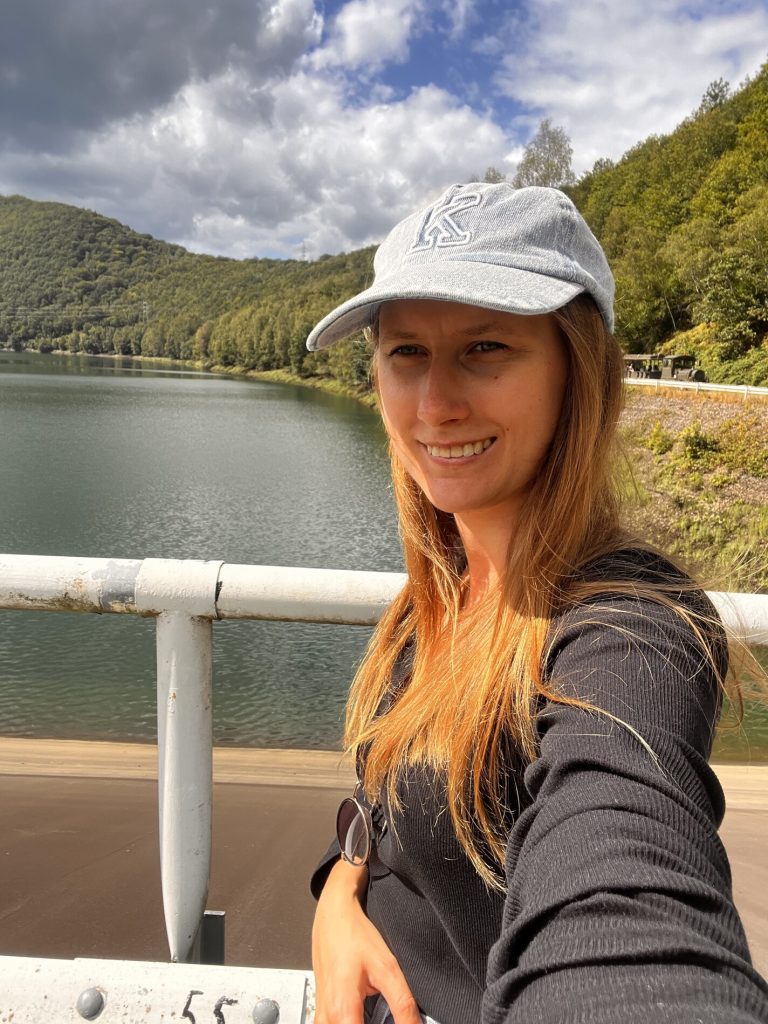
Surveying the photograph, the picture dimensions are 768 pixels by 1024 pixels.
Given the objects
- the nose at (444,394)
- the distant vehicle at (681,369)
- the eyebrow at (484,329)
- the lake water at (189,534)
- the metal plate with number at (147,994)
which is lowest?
the lake water at (189,534)

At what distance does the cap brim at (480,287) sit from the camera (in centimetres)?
76

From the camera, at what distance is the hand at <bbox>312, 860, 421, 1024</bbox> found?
0.89 meters

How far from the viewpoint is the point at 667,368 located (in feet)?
104

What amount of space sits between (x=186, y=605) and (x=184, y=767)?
30 centimetres

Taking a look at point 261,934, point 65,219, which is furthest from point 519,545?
point 65,219

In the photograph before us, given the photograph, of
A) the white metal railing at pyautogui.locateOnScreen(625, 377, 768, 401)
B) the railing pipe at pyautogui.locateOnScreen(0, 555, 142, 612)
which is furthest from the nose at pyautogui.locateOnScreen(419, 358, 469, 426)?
the white metal railing at pyautogui.locateOnScreen(625, 377, 768, 401)

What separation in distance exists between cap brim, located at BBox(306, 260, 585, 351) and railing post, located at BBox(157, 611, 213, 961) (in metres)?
0.63

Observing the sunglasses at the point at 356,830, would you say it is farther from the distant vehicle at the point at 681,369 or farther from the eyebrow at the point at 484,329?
the distant vehicle at the point at 681,369

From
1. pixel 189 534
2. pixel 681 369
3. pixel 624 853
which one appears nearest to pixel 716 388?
pixel 681 369

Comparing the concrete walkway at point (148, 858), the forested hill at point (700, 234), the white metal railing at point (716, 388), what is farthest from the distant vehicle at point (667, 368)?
the concrete walkway at point (148, 858)

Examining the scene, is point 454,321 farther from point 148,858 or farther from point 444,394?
point 148,858

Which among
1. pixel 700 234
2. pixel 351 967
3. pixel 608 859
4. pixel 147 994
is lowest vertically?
pixel 147 994

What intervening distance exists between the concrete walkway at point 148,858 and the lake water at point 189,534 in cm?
113

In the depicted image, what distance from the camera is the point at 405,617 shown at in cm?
113
